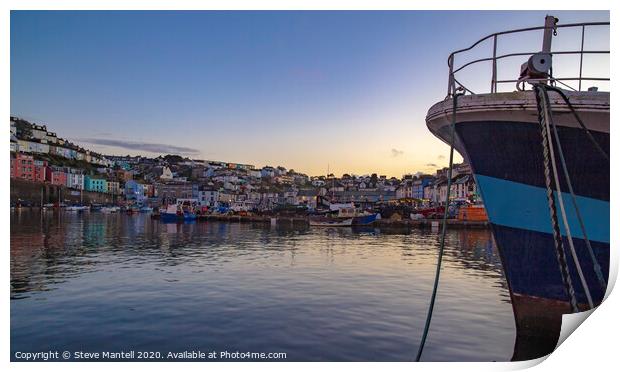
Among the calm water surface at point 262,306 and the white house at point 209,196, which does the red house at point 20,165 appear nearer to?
the calm water surface at point 262,306

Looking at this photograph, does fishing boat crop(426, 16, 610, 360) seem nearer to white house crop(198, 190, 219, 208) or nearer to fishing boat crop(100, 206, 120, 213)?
white house crop(198, 190, 219, 208)

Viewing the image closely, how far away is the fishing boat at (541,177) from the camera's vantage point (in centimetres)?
528

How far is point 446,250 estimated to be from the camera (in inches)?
844

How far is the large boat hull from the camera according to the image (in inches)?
217

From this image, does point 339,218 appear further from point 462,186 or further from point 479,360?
point 479,360

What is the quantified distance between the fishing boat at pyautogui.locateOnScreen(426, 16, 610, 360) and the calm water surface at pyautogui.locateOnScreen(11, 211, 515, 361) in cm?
119

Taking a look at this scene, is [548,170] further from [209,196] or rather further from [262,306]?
[209,196]

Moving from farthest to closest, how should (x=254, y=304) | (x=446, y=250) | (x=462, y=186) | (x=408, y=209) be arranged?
(x=462, y=186) → (x=408, y=209) → (x=446, y=250) → (x=254, y=304)

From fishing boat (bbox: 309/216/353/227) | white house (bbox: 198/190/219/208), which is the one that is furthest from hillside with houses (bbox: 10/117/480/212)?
fishing boat (bbox: 309/216/353/227)

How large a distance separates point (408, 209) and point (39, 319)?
133 feet

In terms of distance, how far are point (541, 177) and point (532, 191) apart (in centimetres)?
21

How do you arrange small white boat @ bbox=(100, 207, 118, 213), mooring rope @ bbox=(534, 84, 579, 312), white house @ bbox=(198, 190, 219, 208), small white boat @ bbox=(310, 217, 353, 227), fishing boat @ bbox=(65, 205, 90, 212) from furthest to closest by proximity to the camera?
white house @ bbox=(198, 190, 219, 208) < small white boat @ bbox=(100, 207, 118, 213) < fishing boat @ bbox=(65, 205, 90, 212) < small white boat @ bbox=(310, 217, 353, 227) < mooring rope @ bbox=(534, 84, 579, 312)

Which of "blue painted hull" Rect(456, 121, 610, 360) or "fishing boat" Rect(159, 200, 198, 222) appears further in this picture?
"fishing boat" Rect(159, 200, 198, 222)
